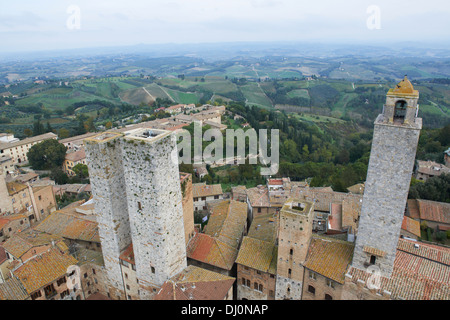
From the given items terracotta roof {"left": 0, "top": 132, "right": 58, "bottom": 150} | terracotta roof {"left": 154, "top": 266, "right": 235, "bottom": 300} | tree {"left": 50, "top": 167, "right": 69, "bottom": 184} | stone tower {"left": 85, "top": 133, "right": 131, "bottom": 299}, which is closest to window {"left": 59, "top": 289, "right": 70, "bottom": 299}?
stone tower {"left": 85, "top": 133, "right": 131, "bottom": 299}

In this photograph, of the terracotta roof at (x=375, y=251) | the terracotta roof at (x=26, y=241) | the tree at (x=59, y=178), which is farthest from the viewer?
the tree at (x=59, y=178)

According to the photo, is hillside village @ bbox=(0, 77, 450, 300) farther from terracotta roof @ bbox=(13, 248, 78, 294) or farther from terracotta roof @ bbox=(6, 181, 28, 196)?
terracotta roof @ bbox=(6, 181, 28, 196)

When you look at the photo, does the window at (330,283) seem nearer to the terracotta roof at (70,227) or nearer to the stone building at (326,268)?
the stone building at (326,268)

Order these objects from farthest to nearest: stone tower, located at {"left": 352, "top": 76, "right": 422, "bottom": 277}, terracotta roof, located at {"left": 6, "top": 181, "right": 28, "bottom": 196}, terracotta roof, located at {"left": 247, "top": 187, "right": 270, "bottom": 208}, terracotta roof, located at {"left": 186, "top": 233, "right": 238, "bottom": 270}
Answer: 1. terracotta roof, located at {"left": 247, "top": 187, "right": 270, "bottom": 208}
2. terracotta roof, located at {"left": 6, "top": 181, "right": 28, "bottom": 196}
3. terracotta roof, located at {"left": 186, "top": 233, "right": 238, "bottom": 270}
4. stone tower, located at {"left": 352, "top": 76, "right": 422, "bottom": 277}

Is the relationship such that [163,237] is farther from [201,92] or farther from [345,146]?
[201,92]

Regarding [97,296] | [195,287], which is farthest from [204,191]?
[195,287]

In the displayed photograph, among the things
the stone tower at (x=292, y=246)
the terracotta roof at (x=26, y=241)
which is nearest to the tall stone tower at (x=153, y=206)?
the stone tower at (x=292, y=246)

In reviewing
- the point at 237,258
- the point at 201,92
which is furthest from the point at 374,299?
the point at 201,92

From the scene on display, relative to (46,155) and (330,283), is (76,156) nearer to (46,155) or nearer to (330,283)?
(46,155)
